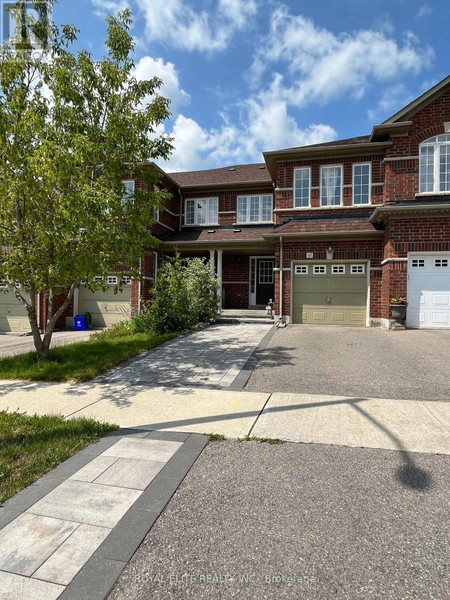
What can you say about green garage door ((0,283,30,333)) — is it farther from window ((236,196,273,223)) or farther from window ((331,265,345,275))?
window ((331,265,345,275))

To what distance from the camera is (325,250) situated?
13.5 metres

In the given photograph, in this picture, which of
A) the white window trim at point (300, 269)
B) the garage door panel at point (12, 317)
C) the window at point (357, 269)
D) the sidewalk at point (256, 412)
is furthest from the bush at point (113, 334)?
the window at point (357, 269)

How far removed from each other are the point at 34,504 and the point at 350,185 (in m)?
14.5

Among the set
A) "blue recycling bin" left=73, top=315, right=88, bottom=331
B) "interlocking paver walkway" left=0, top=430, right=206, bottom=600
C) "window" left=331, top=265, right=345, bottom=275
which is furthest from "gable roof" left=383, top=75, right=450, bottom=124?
"blue recycling bin" left=73, top=315, right=88, bottom=331

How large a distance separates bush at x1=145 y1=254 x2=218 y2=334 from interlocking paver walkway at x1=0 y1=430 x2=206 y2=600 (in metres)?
7.85

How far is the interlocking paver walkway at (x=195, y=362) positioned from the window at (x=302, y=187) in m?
6.35

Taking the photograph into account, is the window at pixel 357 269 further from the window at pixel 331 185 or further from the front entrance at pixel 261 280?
the front entrance at pixel 261 280

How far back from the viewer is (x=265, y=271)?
17.7 m

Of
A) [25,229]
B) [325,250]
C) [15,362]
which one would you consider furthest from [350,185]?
[15,362]

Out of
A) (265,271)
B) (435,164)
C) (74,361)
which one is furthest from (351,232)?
(74,361)

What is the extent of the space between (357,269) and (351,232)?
1.46 metres

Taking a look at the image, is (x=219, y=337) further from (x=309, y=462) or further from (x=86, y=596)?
(x=86, y=596)

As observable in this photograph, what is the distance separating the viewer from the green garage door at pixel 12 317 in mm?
15539

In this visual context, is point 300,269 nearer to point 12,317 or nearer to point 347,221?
point 347,221
